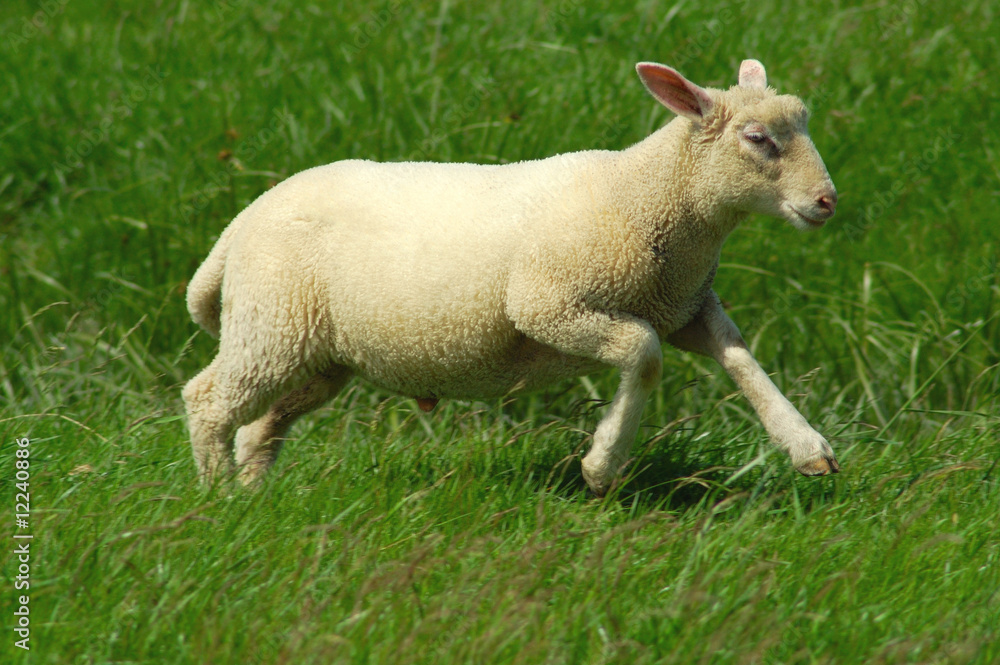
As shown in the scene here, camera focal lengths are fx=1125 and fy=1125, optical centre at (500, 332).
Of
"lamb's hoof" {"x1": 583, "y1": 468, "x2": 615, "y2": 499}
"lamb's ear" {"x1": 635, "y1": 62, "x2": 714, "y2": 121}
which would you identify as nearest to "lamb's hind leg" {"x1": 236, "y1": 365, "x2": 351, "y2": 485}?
"lamb's hoof" {"x1": 583, "y1": 468, "x2": 615, "y2": 499}

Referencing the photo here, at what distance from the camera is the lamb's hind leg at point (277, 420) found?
3.63 meters

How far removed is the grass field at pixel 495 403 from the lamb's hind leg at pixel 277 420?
7.0 inches

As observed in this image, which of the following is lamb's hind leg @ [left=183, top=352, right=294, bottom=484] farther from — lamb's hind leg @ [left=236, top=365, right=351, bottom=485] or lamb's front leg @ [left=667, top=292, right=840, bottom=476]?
lamb's front leg @ [left=667, top=292, right=840, bottom=476]

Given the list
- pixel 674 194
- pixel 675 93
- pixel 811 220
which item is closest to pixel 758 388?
pixel 811 220

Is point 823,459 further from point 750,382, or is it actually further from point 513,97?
point 513,97

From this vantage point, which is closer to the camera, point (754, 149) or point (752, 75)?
point (754, 149)

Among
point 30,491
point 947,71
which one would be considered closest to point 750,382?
point 30,491

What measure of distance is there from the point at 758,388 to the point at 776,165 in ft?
2.02

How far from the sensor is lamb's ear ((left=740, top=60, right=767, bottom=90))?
326cm

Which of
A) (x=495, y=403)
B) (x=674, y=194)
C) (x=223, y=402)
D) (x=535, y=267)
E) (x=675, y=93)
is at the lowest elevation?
(x=495, y=403)

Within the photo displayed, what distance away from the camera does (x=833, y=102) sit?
5723mm

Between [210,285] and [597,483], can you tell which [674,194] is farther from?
[210,285]

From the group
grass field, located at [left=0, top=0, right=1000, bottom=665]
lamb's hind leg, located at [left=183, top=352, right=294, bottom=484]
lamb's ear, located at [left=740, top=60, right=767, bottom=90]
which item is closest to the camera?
grass field, located at [left=0, top=0, right=1000, bottom=665]

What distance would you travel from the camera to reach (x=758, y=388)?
3137 mm
